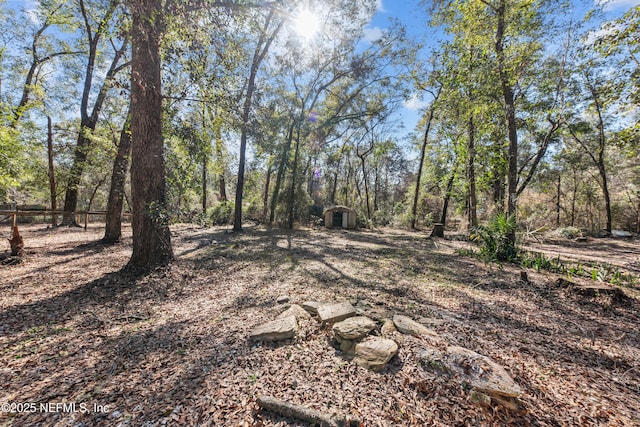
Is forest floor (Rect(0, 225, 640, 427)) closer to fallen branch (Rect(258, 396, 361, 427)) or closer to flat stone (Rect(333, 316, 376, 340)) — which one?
fallen branch (Rect(258, 396, 361, 427))

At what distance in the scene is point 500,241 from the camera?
18.6 ft

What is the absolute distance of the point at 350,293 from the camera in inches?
136

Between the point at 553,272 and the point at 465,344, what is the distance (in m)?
4.54

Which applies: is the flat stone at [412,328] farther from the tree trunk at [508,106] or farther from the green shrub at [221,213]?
the green shrub at [221,213]

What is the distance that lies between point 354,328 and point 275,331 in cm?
78

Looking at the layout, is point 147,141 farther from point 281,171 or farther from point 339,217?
point 339,217

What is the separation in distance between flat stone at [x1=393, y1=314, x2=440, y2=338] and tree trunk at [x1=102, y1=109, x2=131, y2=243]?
7771 millimetres

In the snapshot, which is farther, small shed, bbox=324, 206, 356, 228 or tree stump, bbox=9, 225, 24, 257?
small shed, bbox=324, 206, 356, 228

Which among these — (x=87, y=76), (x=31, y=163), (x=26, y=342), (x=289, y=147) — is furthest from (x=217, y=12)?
(x=31, y=163)

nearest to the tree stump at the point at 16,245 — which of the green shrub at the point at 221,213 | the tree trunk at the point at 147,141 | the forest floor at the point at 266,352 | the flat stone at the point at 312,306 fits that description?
the forest floor at the point at 266,352

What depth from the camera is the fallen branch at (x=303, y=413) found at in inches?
54.4

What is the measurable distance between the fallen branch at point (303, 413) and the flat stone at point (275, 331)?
0.65m

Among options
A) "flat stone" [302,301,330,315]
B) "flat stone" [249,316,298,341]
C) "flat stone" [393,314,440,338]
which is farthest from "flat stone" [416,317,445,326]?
"flat stone" [249,316,298,341]

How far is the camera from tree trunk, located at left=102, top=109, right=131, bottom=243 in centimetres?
630
